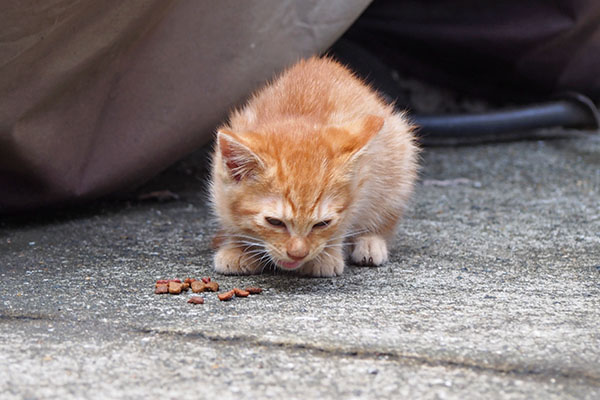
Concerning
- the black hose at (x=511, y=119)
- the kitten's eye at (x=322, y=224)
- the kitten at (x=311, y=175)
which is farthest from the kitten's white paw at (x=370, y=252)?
the black hose at (x=511, y=119)

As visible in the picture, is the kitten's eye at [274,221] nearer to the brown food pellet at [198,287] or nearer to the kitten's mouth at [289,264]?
the kitten's mouth at [289,264]

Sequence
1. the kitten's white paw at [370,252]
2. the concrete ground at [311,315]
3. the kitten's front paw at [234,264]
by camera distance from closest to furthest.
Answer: the concrete ground at [311,315], the kitten's front paw at [234,264], the kitten's white paw at [370,252]

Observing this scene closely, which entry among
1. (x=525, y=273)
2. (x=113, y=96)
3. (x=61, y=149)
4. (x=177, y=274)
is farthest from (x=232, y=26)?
(x=525, y=273)

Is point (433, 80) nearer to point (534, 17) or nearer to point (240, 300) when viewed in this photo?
point (534, 17)

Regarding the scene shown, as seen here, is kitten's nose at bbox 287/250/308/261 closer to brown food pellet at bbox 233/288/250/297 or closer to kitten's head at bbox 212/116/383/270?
kitten's head at bbox 212/116/383/270

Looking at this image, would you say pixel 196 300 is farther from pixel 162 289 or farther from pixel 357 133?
pixel 357 133

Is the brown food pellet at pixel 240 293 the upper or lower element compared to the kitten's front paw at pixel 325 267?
lower

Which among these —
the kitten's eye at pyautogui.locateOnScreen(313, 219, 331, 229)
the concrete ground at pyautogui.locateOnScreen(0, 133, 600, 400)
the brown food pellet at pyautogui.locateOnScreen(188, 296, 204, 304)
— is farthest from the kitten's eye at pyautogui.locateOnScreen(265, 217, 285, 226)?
the brown food pellet at pyautogui.locateOnScreen(188, 296, 204, 304)

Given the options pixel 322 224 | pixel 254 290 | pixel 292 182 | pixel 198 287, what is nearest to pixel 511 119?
pixel 322 224
